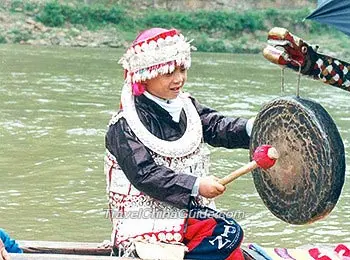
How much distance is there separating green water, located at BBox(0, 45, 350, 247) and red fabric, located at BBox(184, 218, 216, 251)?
263cm

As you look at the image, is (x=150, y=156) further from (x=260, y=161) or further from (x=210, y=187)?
(x=260, y=161)

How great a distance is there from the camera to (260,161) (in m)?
3.23

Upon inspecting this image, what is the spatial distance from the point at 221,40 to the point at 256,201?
92.7 feet

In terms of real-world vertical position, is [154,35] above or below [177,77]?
above

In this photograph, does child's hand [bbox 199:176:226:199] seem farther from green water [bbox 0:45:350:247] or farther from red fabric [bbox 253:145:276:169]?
green water [bbox 0:45:350:247]

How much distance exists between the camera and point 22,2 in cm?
3497

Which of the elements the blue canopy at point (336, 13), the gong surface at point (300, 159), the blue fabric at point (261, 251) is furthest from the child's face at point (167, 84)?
the blue canopy at point (336, 13)

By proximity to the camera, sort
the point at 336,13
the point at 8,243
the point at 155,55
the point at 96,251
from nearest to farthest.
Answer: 1. the point at 155,55
2. the point at 8,243
3. the point at 96,251
4. the point at 336,13

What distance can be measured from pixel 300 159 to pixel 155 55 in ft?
2.09

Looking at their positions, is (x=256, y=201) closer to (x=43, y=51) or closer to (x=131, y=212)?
(x=131, y=212)

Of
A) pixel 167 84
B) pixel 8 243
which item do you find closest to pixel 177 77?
pixel 167 84

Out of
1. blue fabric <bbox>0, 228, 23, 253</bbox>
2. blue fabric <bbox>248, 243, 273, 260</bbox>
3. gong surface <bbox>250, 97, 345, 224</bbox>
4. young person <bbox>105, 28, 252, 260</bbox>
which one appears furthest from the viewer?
blue fabric <bbox>248, 243, 273, 260</bbox>

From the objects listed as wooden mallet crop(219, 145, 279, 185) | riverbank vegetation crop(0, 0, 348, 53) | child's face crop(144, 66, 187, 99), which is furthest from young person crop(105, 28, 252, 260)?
riverbank vegetation crop(0, 0, 348, 53)

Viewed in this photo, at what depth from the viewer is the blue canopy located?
4629mm
